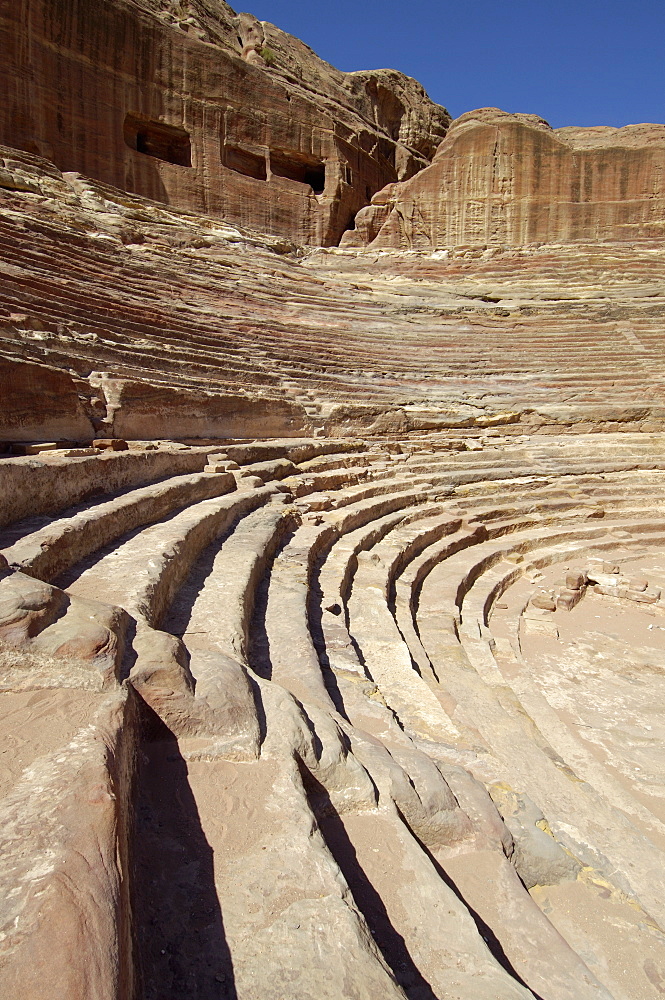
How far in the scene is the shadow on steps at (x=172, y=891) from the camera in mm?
975

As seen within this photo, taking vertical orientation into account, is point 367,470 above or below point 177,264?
below

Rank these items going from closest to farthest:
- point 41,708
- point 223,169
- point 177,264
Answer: point 41,708 < point 177,264 < point 223,169

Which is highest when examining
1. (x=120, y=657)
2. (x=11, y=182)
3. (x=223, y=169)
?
(x=223, y=169)

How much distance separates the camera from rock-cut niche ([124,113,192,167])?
1438cm

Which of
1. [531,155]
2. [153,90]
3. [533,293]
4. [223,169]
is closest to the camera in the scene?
[533,293]

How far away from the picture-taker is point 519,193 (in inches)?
675

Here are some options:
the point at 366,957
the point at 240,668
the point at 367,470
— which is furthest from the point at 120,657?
the point at 367,470

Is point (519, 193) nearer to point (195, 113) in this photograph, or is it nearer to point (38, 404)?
point (195, 113)

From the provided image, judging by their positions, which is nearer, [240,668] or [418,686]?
[240,668]

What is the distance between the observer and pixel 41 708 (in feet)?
4.48

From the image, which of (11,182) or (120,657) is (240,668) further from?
(11,182)

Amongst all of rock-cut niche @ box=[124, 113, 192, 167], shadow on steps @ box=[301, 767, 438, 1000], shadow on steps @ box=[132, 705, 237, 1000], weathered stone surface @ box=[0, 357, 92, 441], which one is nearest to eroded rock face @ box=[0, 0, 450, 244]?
rock-cut niche @ box=[124, 113, 192, 167]

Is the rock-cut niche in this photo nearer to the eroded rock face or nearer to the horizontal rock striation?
the eroded rock face

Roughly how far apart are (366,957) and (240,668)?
39.5 inches
